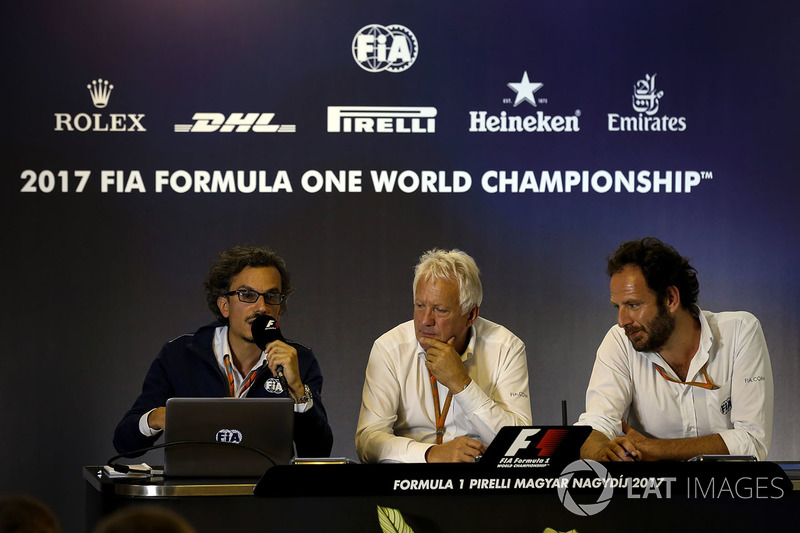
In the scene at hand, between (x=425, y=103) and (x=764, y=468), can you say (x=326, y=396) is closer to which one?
(x=425, y=103)

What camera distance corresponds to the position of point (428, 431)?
11.1 feet

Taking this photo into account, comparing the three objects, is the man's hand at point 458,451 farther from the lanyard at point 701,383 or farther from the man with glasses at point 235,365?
the lanyard at point 701,383

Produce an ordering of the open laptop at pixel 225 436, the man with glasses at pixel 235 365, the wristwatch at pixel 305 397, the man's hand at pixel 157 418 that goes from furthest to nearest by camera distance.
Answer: the man with glasses at pixel 235 365 → the wristwatch at pixel 305 397 → the man's hand at pixel 157 418 → the open laptop at pixel 225 436

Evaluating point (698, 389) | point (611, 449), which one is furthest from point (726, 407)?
point (611, 449)

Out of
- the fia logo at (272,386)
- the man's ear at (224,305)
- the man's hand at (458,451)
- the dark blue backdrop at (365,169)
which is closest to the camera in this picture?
the man's hand at (458,451)

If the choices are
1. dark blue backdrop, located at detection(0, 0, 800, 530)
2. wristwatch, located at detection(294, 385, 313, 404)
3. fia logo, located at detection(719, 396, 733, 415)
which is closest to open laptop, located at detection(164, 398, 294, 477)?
wristwatch, located at detection(294, 385, 313, 404)

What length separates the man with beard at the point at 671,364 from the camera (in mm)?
3314

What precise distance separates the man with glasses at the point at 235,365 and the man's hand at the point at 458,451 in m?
0.52

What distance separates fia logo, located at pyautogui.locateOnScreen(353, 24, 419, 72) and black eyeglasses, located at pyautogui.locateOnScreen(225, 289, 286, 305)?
1.72 m

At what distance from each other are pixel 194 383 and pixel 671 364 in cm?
175

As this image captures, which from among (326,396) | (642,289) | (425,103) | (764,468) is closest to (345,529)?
(764,468)

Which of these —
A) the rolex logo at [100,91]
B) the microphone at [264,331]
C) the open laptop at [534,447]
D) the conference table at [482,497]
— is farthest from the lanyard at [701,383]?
the rolex logo at [100,91]

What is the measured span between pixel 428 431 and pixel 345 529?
1.10 metres

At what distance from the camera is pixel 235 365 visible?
139 inches
